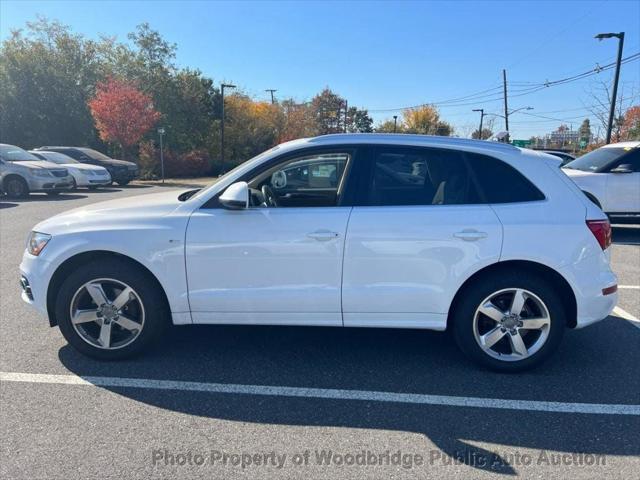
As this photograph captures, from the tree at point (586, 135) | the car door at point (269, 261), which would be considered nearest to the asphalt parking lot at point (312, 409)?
the car door at point (269, 261)

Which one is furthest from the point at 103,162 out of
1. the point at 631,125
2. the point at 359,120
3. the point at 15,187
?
the point at 359,120

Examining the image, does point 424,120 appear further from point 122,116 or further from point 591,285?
point 591,285

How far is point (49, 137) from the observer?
33.0m

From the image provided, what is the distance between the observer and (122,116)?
26.8m

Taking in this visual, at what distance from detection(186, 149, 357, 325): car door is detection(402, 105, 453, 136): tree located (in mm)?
65441

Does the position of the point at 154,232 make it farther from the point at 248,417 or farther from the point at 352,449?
the point at 352,449

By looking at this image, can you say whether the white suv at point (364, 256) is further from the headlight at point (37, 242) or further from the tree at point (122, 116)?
the tree at point (122, 116)

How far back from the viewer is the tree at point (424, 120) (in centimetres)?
6681

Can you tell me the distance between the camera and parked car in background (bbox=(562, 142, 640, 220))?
860 cm

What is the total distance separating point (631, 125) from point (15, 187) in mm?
31867

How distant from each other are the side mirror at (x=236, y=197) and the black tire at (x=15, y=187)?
1430 cm

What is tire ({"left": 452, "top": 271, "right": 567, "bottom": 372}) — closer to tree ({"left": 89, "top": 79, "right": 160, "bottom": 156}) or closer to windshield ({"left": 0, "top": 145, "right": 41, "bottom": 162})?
windshield ({"left": 0, "top": 145, "right": 41, "bottom": 162})

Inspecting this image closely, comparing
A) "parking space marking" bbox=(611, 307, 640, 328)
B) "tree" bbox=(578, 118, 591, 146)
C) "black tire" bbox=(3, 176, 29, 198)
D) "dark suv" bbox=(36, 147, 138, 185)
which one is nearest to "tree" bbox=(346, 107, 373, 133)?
"tree" bbox=(578, 118, 591, 146)

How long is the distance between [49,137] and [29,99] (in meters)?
2.82
